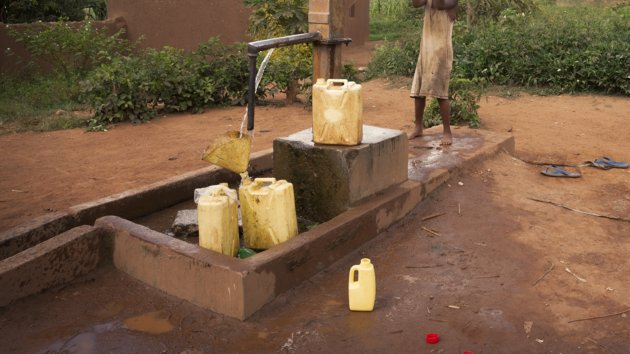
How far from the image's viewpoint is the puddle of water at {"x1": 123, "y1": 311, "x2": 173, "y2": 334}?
331 cm

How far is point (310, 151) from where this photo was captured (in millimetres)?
4273

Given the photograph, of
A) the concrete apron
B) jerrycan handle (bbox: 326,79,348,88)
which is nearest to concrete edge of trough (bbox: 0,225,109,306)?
the concrete apron

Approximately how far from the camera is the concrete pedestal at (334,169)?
Result: 4.18 metres

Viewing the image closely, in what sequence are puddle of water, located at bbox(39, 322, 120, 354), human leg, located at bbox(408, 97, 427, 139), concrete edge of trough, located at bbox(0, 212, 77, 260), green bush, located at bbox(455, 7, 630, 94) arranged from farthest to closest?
green bush, located at bbox(455, 7, 630, 94)
human leg, located at bbox(408, 97, 427, 139)
concrete edge of trough, located at bbox(0, 212, 77, 260)
puddle of water, located at bbox(39, 322, 120, 354)

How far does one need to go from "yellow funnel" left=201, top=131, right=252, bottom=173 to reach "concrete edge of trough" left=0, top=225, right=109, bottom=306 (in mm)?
726

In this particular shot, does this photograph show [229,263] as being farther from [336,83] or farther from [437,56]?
[437,56]

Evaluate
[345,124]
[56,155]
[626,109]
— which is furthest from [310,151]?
[626,109]

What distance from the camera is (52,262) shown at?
11.8 feet

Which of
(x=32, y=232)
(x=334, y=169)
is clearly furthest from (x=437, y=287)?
(x=32, y=232)

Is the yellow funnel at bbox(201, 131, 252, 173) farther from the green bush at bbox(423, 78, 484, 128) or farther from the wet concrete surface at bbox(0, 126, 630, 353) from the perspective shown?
the green bush at bbox(423, 78, 484, 128)

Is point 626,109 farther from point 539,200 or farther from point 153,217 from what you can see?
point 153,217

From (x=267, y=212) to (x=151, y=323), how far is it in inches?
33.4

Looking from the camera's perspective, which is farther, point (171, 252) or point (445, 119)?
point (445, 119)

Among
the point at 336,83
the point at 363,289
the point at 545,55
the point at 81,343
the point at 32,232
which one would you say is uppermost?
the point at 336,83
